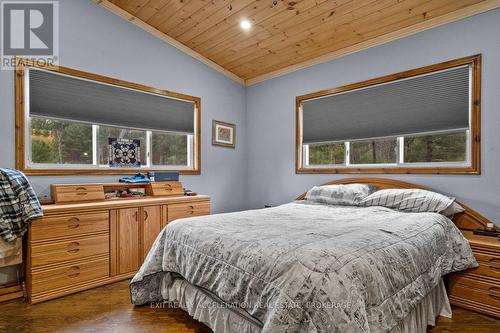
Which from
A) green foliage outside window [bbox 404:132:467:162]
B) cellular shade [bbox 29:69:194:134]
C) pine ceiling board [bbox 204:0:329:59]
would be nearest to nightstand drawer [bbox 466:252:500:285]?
green foliage outside window [bbox 404:132:467:162]

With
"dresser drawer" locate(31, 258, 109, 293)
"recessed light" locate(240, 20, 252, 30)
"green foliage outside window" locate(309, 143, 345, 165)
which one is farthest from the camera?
"green foliage outside window" locate(309, 143, 345, 165)

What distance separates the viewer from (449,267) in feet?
6.74

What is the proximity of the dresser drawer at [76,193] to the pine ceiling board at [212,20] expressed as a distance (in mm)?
2164

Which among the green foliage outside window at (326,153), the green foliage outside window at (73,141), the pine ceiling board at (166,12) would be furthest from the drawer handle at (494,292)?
the pine ceiling board at (166,12)

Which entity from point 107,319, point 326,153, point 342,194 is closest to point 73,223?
point 107,319

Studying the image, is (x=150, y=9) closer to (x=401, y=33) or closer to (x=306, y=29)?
(x=306, y=29)

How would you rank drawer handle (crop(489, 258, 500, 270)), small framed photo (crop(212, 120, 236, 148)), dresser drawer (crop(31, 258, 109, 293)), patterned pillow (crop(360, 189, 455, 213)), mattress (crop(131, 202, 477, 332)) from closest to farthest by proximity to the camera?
mattress (crop(131, 202, 477, 332)) → drawer handle (crop(489, 258, 500, 270)) → dresser drawer (crop(31, 258, 109, 293)) → patterned pillow (crop(360, 189, 455, 213)) → small framed photo (crop(212, 120, 236, 148))

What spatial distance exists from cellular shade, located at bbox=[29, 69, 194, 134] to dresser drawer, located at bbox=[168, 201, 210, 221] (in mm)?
1106

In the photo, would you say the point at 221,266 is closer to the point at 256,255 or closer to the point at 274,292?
the point at 256,255

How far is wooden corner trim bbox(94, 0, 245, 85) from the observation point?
3.17m

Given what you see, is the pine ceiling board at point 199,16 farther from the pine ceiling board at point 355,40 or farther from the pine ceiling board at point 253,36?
the pine ceiling board at point 355,40

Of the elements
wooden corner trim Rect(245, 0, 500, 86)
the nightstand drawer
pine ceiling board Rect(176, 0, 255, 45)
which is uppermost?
pine ceiling board Rect(176, 0, 255, 45)

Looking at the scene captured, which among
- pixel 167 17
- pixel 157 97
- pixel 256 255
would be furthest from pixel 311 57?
pixel 256 255

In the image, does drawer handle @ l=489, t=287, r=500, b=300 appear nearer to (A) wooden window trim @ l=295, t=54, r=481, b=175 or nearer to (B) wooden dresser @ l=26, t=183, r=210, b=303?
(A) wooden window trim @ l=295, t=54, r=481, b=175
